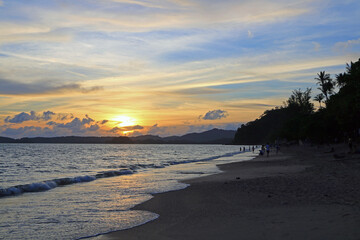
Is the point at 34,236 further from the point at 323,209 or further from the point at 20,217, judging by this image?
the point at 323,209

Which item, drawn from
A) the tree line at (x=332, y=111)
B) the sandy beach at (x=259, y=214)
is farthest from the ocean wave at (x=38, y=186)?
the tree line at (x=332, y=111)

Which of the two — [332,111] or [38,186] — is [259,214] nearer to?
[38,186]

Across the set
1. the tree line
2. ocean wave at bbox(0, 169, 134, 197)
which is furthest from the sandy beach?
the tree line

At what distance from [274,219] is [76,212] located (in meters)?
6.41

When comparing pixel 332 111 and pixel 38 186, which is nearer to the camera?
pixel 38 186

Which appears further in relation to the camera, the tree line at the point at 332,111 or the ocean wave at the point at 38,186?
Answer: the tree line at the point at 332,111

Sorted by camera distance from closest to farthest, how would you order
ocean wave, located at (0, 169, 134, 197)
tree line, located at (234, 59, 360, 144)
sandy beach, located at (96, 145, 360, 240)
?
sandy beach, located at (96, 145, 360, 240), ocean wave, located at (0, 169, 134, 197), tree line, located at (234, 59, 360, 144)

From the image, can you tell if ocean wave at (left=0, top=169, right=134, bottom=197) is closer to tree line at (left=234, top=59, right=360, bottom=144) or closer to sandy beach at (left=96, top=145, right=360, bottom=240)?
sandy beach at (left=96, top=145, right=360, bottom=240)

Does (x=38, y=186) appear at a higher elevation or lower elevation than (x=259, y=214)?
lower

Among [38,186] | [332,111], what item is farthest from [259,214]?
[332,111]

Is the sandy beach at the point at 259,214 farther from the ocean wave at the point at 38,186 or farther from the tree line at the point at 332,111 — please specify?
the tree line at the point at 332,111

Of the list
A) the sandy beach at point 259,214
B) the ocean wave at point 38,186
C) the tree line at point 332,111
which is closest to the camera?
the sandy beach at point 259,214

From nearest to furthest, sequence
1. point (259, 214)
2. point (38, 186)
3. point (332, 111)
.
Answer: point (259, 214), point (38, 186), point (332, 111)

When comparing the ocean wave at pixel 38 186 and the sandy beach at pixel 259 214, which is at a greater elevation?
the sandy beach at pixel 259 214
